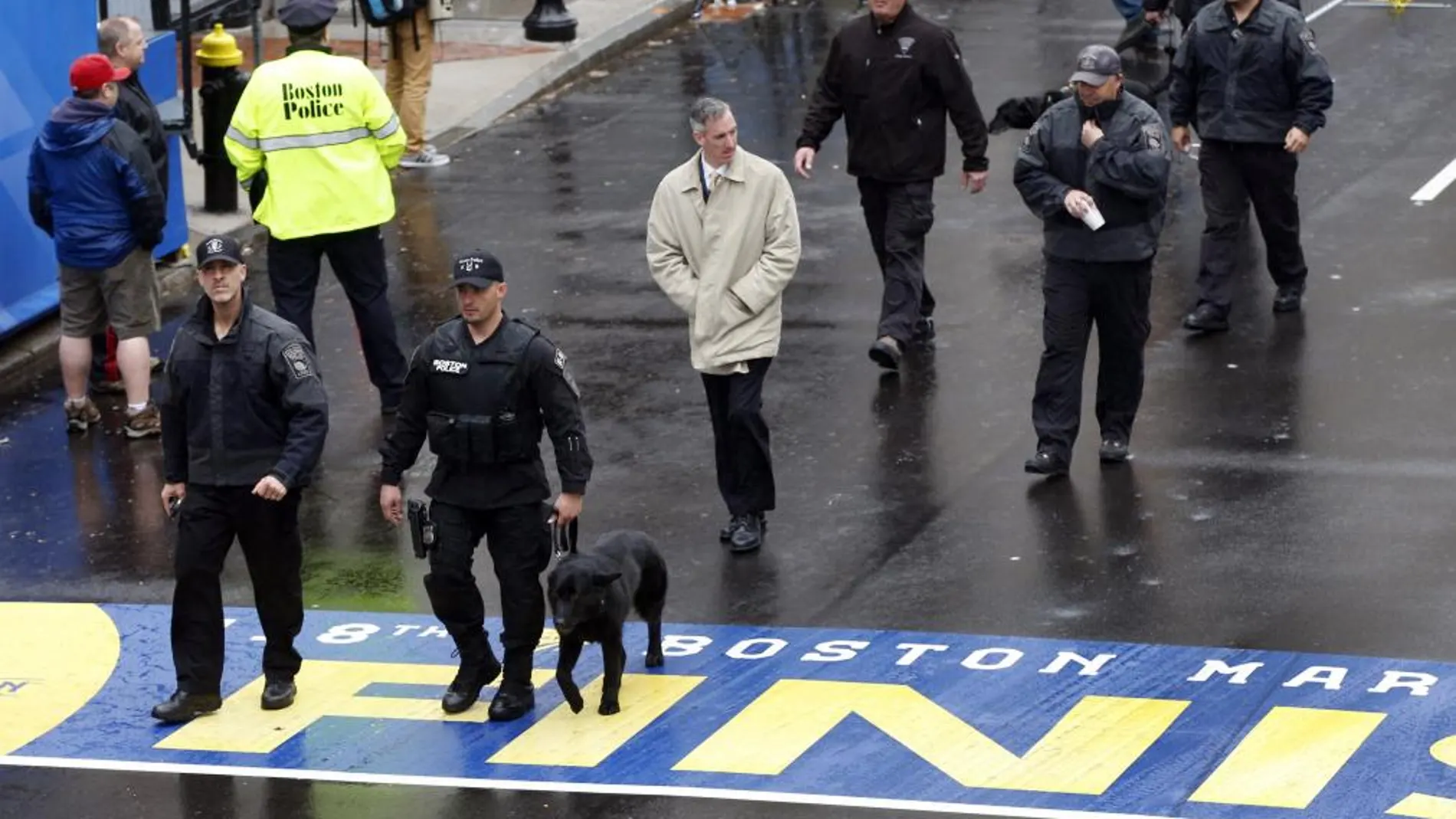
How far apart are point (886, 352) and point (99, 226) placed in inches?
157

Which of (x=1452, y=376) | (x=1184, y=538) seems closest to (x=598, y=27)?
(x=1452, y=376)

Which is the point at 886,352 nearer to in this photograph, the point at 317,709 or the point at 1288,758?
the point at 317,709

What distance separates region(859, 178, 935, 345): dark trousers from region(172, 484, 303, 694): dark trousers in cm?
463

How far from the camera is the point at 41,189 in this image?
1231cm

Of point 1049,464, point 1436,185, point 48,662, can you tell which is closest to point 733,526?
point 1049,464

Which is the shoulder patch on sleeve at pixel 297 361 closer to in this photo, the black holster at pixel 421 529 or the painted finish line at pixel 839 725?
the black holster at pixel 421 529

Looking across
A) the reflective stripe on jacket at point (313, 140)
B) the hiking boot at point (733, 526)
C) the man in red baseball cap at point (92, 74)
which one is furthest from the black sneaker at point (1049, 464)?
the man in red baseball cap at point (92, 74)

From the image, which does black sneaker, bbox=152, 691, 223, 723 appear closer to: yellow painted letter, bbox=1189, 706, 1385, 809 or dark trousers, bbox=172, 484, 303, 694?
dark trousers, bbox=172, 484, 303, 694

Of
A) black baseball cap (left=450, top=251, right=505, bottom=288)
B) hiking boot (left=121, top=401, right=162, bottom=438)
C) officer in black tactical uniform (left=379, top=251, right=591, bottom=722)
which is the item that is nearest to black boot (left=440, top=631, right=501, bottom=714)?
officer in black tactical uniform (left=379, top=251, right=591, bottom=722)

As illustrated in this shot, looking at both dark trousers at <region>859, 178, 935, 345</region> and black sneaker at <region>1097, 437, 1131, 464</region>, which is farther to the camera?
dark trousers at <region>859, 178, 935, 345</region>

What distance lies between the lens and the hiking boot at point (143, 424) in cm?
1251

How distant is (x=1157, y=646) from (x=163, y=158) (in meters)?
6.25

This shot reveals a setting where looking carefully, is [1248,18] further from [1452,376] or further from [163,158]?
[163,158]

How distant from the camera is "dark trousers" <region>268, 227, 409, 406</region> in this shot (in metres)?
12.4
